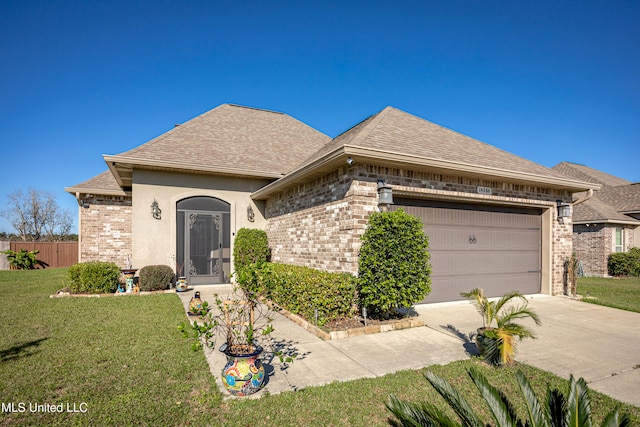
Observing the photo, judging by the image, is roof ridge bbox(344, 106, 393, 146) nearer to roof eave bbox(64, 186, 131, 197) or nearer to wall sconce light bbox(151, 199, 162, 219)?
wall sconce light bbox(151, 199, 162, 219)

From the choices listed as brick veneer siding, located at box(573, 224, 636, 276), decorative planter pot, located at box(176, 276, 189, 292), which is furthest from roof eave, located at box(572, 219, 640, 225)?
decorative planter pot, located at box(176, 276, 189, 292)

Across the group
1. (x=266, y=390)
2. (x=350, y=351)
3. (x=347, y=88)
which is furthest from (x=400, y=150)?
(x=347, y=88)

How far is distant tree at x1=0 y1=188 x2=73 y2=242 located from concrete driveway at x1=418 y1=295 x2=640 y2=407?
42657 mm

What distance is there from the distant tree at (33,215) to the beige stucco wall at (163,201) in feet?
113

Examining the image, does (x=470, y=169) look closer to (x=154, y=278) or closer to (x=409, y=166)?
(x=409, y=166)

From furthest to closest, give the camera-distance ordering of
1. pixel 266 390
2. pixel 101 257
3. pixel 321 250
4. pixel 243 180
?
1. pixel 101 257
2. pixel 243 180
3. pixel 321 250
4. pixel 266 390

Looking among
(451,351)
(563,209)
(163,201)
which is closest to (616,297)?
(563,209)

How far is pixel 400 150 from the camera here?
7.29 metres

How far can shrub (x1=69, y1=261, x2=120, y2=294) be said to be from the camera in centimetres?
953

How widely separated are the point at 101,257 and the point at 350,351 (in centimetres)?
1307

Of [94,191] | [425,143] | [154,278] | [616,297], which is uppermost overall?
[425,143]

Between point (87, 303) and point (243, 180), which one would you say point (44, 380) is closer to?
point (87, 303)

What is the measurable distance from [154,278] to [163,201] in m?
2.41

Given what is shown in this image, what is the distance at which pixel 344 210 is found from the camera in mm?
7098
